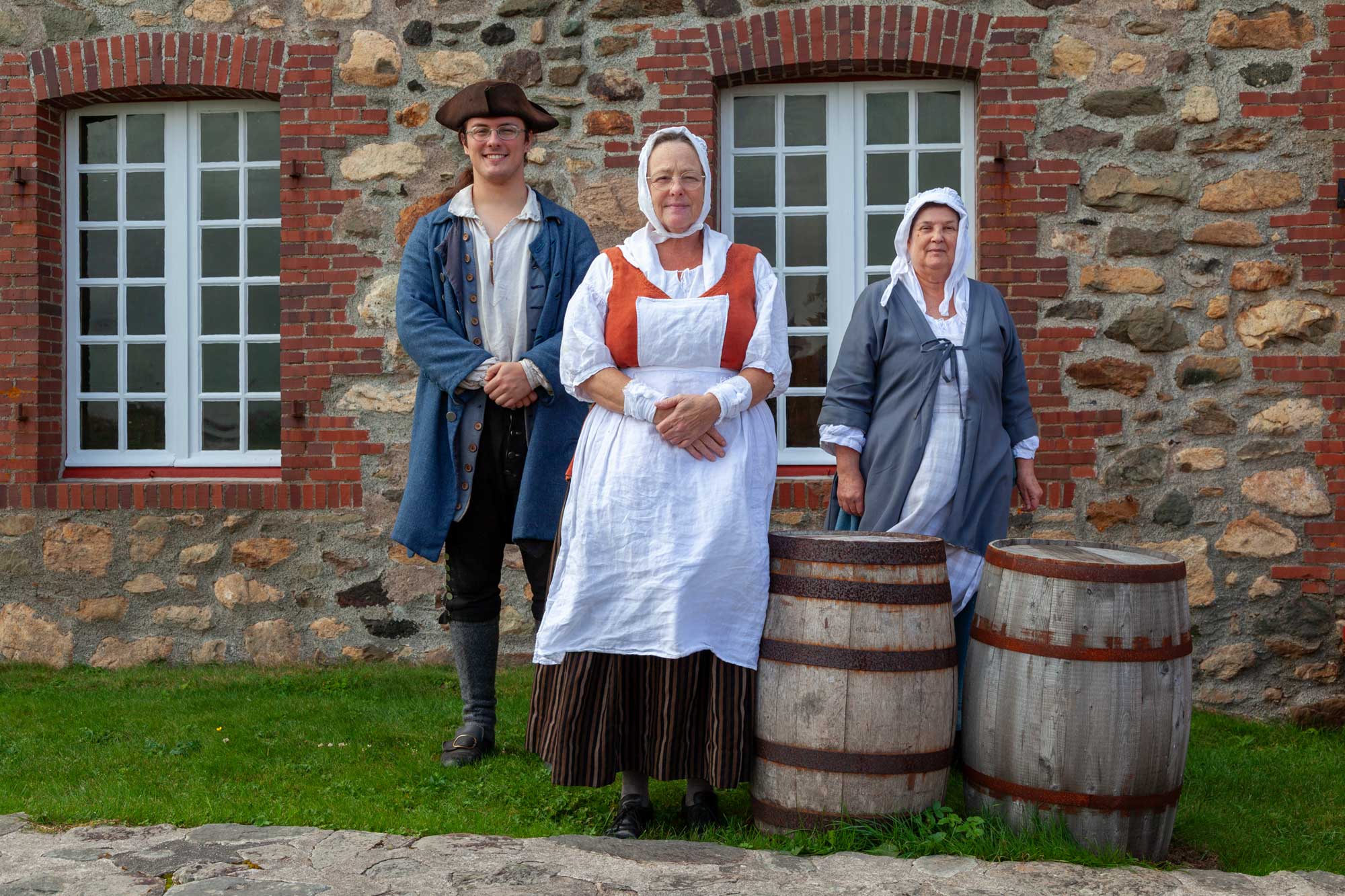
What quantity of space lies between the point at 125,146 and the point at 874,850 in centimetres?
486

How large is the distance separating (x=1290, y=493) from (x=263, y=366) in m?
4.51

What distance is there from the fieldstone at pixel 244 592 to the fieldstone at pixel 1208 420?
13.0ft

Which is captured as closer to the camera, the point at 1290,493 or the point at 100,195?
the point at 1290,493

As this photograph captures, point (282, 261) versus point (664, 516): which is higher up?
point (282, 261)

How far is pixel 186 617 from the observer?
5.53m

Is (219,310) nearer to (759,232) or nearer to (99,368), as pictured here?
(99,368)

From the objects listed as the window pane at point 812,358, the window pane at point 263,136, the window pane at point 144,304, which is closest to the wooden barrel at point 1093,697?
the window pane at point 812,358

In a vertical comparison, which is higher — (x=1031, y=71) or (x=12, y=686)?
(x=1031, y=71)

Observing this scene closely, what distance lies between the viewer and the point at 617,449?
3.04 metres

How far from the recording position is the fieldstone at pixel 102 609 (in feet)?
18.2

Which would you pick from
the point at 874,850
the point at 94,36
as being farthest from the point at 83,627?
the point at 874,850

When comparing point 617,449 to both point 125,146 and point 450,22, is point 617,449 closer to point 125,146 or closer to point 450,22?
point 450,22

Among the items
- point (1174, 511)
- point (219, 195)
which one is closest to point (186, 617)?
point (219, 195)

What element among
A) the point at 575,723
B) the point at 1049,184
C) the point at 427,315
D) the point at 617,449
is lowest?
the point at 575,723
